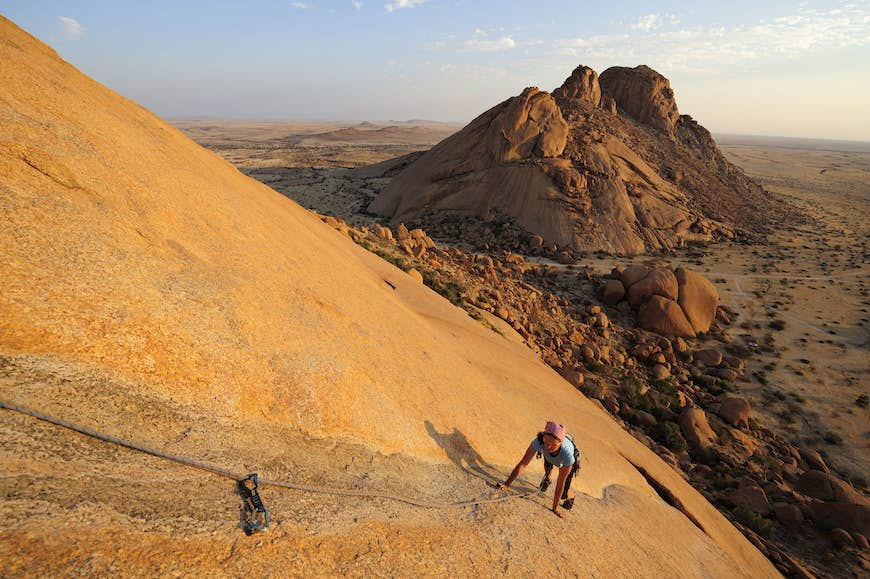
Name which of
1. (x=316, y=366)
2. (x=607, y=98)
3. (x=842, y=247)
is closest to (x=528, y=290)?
(x=316, y=366)

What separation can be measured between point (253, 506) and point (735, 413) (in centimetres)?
1392

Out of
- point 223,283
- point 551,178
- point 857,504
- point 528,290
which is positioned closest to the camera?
point 223,283

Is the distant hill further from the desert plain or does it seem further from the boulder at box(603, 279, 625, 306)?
the boulder at box(603, 279, 625, 306)

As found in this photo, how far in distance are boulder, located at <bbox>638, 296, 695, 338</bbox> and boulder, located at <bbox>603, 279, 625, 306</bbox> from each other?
4.62 ft

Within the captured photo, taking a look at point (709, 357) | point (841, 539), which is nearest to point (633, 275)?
point (709, 357)

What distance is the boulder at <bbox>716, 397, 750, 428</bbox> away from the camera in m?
12.1

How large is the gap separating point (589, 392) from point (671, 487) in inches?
171

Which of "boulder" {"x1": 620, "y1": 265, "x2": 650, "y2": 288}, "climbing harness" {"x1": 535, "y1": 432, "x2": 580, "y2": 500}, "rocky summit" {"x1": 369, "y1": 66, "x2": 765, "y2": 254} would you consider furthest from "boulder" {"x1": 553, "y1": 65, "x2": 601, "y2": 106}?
"climbing harness" {"x1": 535, "y1": 432, "x2": 580, "y2": 500}

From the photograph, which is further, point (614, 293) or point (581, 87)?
point (581, 87)

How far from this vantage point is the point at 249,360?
3781mm

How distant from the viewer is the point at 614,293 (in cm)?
1834

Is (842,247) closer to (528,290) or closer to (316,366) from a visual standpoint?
(528,290)

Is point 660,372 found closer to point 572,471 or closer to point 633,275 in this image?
point 633,275

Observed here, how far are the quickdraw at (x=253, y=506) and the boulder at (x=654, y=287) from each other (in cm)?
1792
